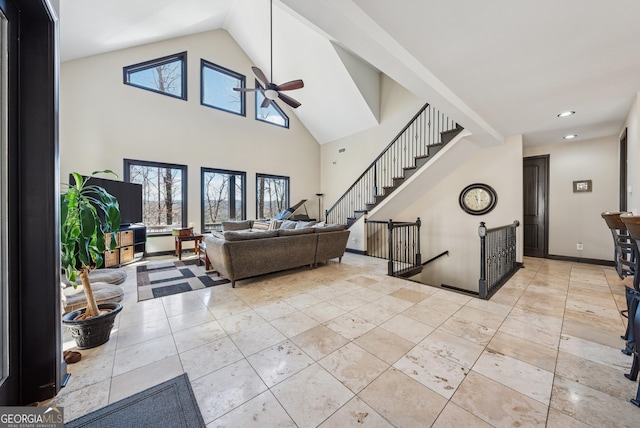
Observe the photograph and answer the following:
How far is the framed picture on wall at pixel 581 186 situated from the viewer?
480 cm

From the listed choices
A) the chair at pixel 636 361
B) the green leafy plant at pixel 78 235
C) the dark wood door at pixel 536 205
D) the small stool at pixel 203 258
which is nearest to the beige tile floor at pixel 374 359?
the chair at pixel 636 361

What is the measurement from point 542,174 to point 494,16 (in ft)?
17.0

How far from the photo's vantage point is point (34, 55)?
4.63 feet

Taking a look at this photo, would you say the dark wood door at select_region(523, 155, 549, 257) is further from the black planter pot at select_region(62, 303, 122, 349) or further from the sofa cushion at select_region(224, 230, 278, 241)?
the black planter pot at select_region(62, 303, 122, 349)

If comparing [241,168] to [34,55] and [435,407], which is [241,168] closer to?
[34,55]

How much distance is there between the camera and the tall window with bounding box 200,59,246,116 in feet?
21.3

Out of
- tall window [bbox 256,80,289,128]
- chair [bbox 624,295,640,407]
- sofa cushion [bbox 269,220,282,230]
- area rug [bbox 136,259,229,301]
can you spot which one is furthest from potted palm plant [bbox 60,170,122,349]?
tall window [bbox 256,80,289,128]

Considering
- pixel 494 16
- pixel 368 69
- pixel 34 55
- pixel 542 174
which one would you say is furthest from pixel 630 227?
pixel 368 69

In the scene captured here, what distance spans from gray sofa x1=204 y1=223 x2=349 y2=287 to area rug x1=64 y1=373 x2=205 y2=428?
6.38 ft

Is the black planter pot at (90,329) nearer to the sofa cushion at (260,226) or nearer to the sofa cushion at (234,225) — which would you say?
the sofa cushion at (234,225)

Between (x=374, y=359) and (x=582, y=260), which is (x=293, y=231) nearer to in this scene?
(x=374, y=359)

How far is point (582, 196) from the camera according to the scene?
16.1ft

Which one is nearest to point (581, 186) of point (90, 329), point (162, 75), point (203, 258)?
→ point (203, 258)

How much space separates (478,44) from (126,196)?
5.88 m
